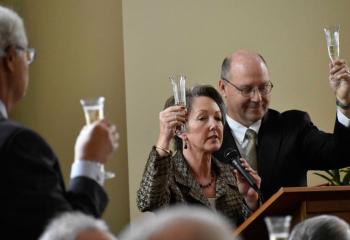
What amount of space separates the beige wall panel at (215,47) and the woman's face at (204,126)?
1972 mm

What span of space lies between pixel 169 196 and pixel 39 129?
7.87ft

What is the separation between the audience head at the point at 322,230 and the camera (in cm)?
233

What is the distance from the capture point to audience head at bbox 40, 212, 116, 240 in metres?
1.64

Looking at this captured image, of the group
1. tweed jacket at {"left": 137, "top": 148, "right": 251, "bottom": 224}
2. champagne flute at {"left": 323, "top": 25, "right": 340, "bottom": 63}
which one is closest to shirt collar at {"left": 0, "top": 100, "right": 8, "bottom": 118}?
tweed jacket at {"left": 137, "top": 148, "right": 251, "bottom": 224}

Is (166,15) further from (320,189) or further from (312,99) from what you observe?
(320,189)

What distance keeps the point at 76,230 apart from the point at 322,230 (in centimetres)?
89

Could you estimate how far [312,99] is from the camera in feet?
20.7

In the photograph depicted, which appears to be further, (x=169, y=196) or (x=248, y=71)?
(x=248, y=71)

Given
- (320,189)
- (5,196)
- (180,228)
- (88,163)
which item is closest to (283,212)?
(320,189)

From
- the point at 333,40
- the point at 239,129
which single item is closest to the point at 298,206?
the point at 333,40

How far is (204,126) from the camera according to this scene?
3.97 m

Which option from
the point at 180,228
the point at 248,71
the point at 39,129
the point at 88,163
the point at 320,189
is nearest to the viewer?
the point at 180,228

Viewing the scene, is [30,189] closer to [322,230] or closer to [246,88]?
[322,230]

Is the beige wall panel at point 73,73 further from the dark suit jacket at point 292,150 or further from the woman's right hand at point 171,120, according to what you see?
the woman's right hand at point 171,120
